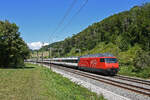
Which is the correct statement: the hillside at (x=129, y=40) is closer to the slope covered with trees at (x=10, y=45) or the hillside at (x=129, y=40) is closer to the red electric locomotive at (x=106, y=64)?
the red electric locomotive at (x=106, y=64)

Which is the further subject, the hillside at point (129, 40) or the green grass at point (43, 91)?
the hillside at point (129, 40)

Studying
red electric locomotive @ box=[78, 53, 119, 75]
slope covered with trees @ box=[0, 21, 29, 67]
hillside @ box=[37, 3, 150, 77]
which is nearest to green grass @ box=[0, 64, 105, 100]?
red electric locomotive @ box=[78, 53, 119, 75]

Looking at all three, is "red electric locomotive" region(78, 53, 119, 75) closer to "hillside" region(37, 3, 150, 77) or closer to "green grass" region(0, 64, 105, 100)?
"hillside" region(37, 3, 150, 77)

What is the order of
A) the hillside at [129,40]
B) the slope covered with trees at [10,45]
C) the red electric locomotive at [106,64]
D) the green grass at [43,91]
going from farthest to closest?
the slope covered with trees at [10,45] → the hillside at [129,40] → the red electric locomotive at [106,64] → the green grass at [43,91]

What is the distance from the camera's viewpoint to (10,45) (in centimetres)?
4425

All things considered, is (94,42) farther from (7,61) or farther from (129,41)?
(7,61)

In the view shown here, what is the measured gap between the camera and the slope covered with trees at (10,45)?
142 feet

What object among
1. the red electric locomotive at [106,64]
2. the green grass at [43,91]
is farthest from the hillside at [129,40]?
the green grass at [43,91]

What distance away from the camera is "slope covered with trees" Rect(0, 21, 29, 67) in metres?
43.2

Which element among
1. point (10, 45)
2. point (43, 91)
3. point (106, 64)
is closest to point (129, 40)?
point (10, 45)

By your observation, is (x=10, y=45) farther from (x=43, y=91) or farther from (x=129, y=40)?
(x=129, y=40)

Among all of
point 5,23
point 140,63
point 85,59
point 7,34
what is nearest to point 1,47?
point 7,34

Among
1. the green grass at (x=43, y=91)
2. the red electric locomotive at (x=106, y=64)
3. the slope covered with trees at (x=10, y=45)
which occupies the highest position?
the slope covered with trees at (x=10, y=45)

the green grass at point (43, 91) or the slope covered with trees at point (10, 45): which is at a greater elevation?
the slope covered with trees at point (10, 45)
